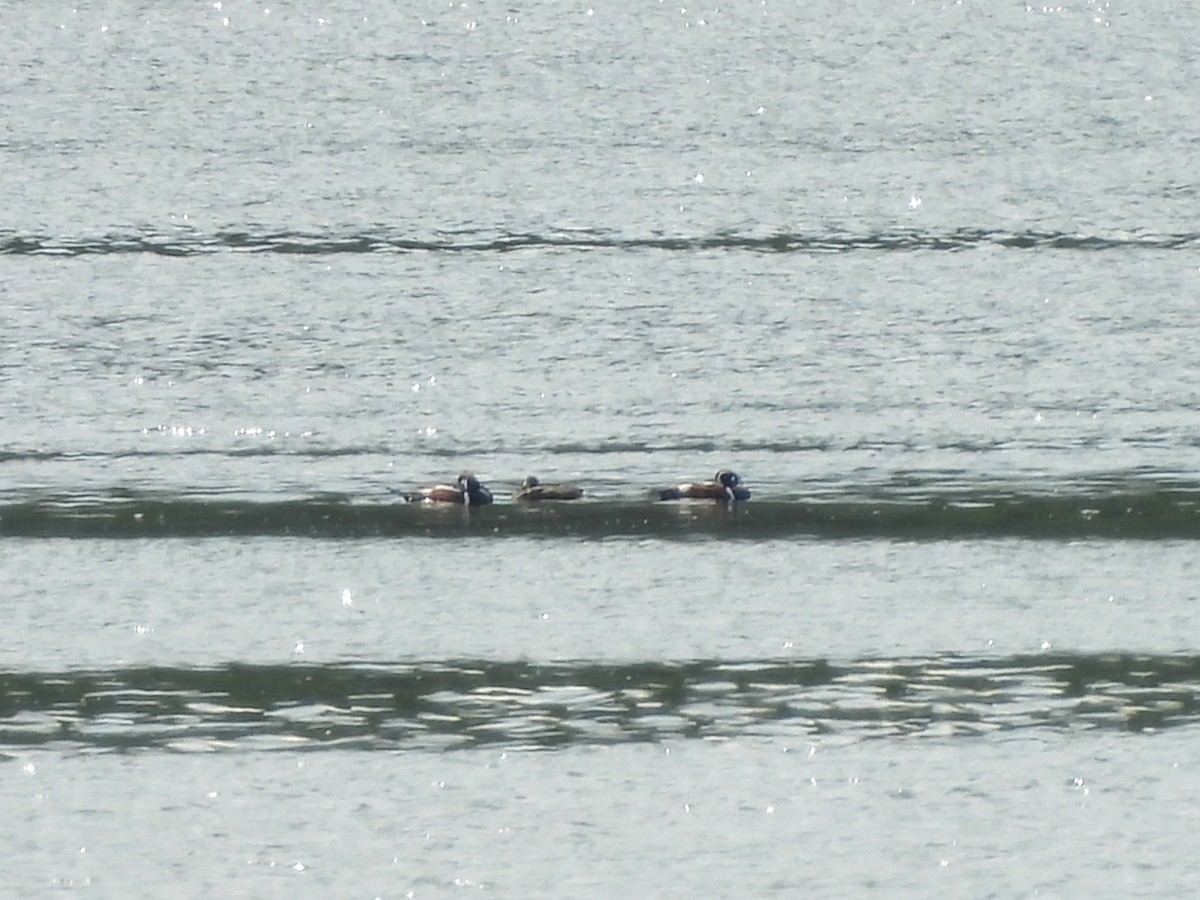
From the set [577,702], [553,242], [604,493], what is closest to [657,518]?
[604,493]

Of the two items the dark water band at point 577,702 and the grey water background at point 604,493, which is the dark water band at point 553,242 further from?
the dark water band at point 577,702

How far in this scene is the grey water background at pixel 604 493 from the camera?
51.9ft

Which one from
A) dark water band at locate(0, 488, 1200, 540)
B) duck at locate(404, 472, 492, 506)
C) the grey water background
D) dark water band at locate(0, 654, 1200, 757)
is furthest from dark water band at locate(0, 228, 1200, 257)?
dark water band at locate(0, 654, 1200, 757)

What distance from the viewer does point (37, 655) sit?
62.4 feet

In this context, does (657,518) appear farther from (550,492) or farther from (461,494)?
(461,494)

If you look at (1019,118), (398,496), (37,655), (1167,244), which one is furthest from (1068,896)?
(1019,118)

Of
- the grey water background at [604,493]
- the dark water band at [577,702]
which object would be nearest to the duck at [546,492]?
the grey water background at [604,493]

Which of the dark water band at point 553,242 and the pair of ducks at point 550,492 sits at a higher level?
the dark water band at point 553,242

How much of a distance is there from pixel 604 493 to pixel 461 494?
45.5 inches

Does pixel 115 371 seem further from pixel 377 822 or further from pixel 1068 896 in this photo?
pixel 1068 896

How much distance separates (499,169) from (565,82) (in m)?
8.15

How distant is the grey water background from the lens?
15.8 meters

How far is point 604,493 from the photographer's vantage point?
23.0m

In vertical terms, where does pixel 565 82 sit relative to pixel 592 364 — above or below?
above
